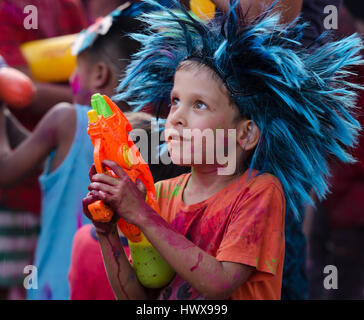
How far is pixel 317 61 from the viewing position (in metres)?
0.80

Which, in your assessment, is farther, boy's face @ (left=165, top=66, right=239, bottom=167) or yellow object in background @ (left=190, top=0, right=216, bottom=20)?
yellow object in background @ (left=190, top=0, right=216, bottom=20)

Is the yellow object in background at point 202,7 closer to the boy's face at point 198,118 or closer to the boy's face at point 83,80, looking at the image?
the boy's face at point 198,118

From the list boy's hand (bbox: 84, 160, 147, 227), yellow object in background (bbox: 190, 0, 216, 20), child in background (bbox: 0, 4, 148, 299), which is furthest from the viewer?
child in background (bbox: 0, 4, 148, 299)

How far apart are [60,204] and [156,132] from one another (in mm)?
388

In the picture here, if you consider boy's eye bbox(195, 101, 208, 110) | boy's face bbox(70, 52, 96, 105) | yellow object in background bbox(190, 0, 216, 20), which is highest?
yellow object in background bbox(190, 0, 216, 20)

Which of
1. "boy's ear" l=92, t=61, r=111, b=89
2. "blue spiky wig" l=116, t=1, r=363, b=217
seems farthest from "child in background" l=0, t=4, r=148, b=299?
"blue spiky wig" l=116, t=1, r=363, b=217

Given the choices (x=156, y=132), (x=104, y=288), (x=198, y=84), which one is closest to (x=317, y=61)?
(x=198, y=84)

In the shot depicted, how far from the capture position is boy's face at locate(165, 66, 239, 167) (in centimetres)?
78

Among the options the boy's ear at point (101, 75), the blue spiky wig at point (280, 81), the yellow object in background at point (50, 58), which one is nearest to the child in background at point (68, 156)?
the boy's ear at point (101, 75)

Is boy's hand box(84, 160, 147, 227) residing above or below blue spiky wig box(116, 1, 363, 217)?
below

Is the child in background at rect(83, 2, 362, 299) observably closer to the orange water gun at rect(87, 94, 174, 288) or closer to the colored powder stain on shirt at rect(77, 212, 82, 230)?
the orange water gun at rect(87, 94, 174, 288)

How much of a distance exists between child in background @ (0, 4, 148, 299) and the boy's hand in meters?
0.42

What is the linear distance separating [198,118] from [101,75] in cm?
47

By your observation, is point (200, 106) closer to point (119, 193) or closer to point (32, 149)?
point (119, 193)
